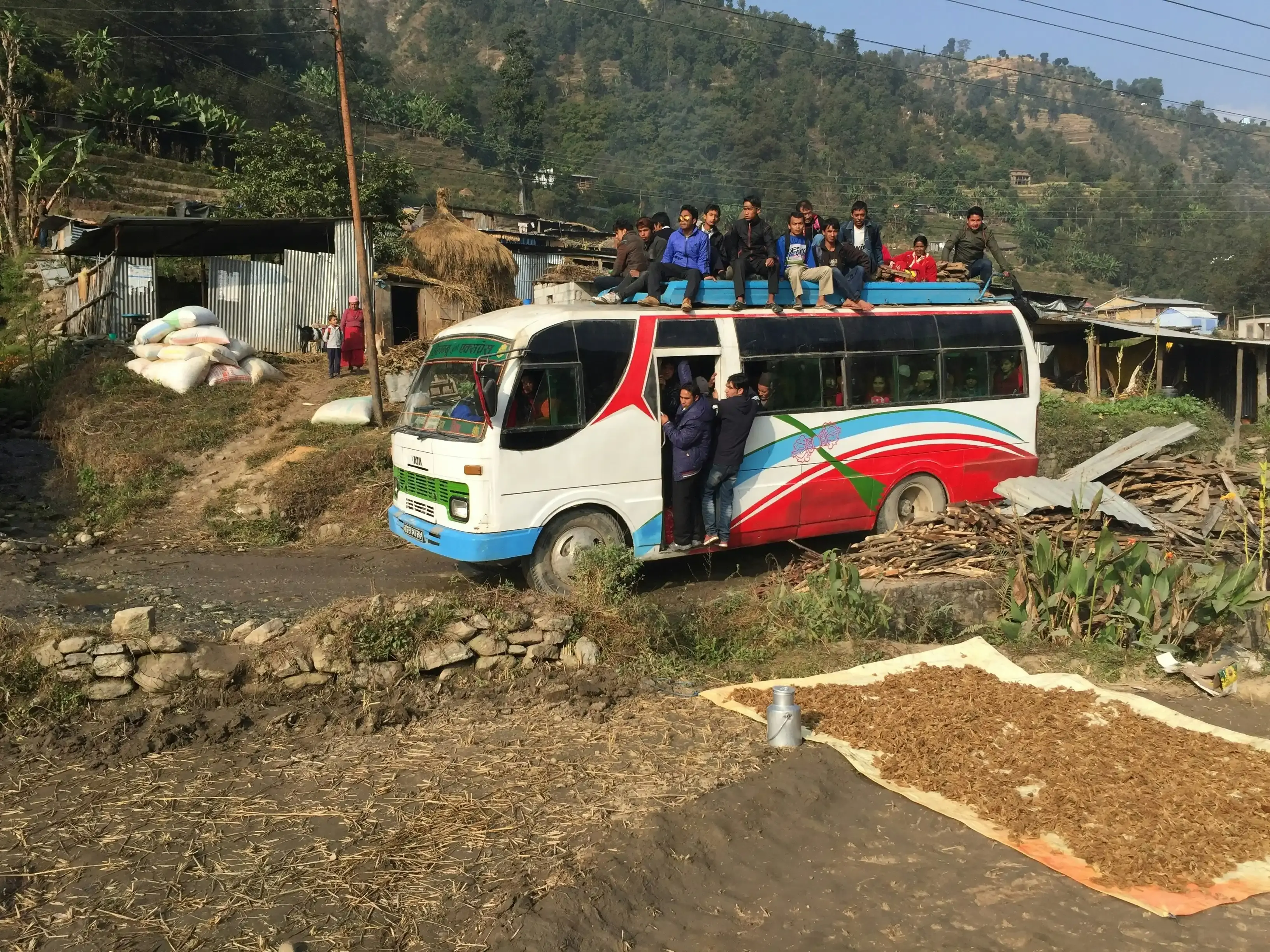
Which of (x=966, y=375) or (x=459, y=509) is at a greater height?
(x=966, y=375)

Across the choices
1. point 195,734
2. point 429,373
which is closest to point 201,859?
point 195,734

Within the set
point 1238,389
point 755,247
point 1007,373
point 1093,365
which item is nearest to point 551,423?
point 755,247

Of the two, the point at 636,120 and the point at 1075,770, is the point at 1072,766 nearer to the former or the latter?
the point at 1075,770

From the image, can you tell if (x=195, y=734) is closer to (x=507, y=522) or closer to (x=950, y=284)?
(x=507, y=522)

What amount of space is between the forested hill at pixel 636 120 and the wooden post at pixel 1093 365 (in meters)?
16.5

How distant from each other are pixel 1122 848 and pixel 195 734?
189 inches

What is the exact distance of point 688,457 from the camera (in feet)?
29.9

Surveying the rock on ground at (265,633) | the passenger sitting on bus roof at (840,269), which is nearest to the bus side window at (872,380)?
the passenger sitting on bus roof at (840,269)

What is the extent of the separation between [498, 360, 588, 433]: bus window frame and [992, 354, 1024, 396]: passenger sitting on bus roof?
5.54 m

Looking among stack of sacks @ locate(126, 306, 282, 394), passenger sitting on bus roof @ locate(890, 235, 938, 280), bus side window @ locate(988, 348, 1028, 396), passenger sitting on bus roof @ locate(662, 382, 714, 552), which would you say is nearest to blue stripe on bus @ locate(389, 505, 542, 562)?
passenger sitting on bus roof @ locate(662, 382, 714, 552)

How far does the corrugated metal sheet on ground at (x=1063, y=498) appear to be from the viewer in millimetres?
9508

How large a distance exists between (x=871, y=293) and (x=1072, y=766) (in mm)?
6662

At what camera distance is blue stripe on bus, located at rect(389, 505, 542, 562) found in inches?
332

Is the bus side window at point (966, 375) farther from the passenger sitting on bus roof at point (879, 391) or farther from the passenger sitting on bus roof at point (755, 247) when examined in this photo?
the passenger sitting on bus roof at point (755, 247)
